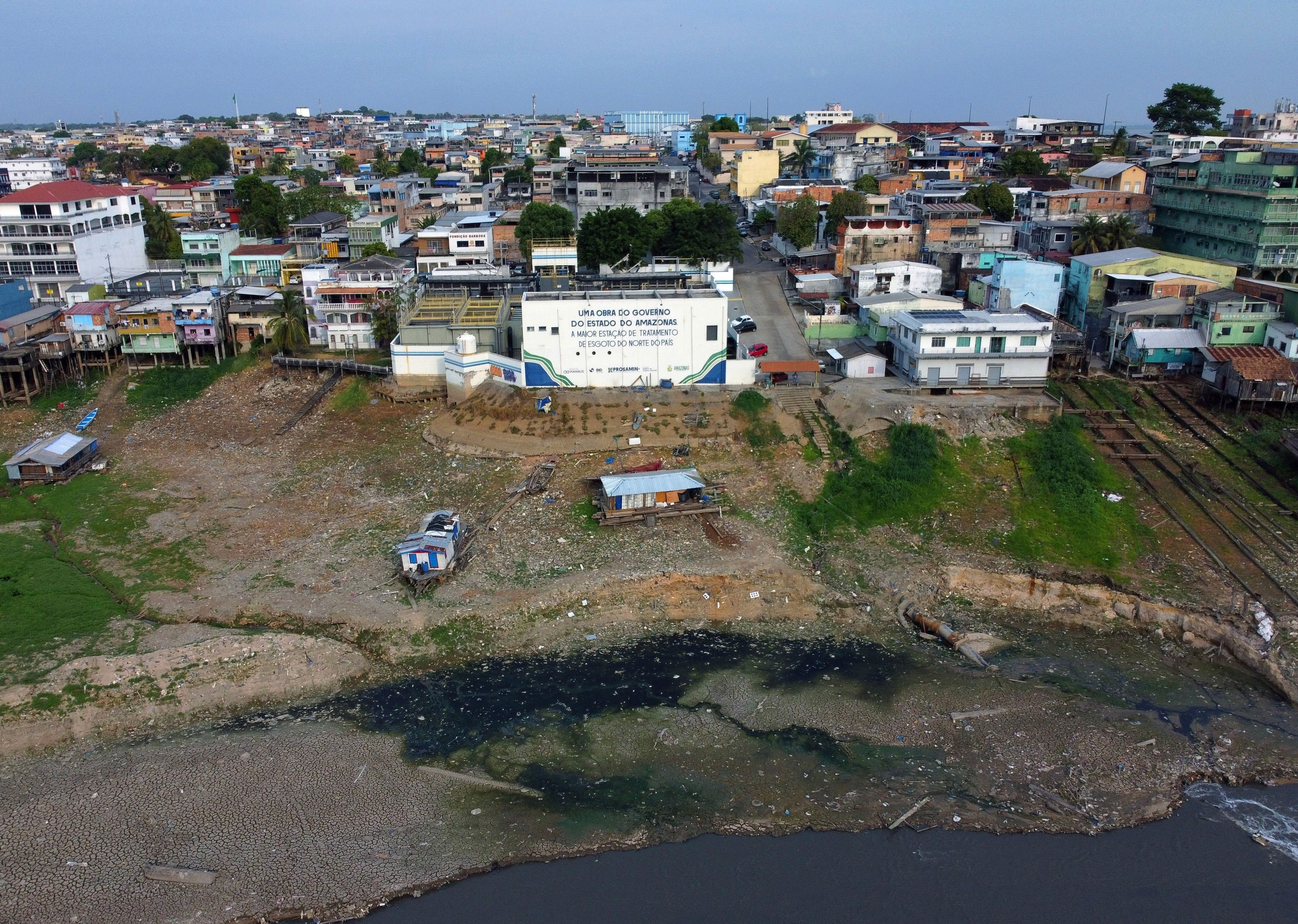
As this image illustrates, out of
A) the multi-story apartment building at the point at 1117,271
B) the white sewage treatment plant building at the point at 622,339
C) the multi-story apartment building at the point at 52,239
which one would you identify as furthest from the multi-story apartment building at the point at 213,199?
the multi-story apartment building at the point at 1117,271

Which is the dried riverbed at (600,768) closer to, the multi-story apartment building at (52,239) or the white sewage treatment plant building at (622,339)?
the white sewage treatment plant building at (622,339)

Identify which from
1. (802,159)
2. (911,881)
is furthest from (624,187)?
(911,881)

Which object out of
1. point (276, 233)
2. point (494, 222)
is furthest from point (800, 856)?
point (276, 233)

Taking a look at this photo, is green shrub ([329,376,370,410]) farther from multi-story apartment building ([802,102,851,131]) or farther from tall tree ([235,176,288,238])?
multi-story apartment building ([802,102,851,131])

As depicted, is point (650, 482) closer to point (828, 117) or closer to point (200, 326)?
point (200, 326)

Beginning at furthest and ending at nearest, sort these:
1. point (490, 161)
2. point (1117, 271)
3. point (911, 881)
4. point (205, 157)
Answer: point (490, 161) → point (205, 157) → point (1117, 271) → point (911, 881)

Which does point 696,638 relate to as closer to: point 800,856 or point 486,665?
point 486,665

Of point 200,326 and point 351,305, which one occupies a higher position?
point 351,305
